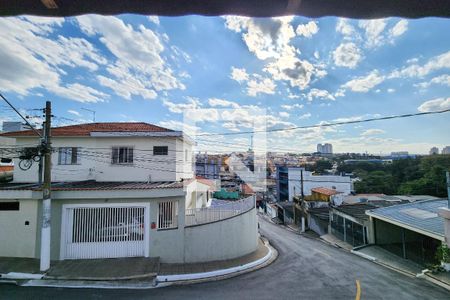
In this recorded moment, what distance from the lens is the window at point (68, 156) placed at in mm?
14117

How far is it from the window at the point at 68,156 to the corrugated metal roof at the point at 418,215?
1897 centimetres

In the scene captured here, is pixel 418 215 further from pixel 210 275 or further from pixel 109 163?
pixel 109 163

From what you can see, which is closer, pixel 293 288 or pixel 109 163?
pixel 293 288

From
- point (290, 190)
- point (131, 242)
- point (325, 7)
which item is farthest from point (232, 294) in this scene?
point (290, 190)

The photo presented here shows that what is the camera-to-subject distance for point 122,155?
14.2 meters

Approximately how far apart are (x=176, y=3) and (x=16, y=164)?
58.6 feet

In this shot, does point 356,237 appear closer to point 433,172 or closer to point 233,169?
point 233,169

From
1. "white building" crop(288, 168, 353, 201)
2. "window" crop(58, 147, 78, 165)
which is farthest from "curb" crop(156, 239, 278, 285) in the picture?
"white building" crop(288, 168, 353, 201)

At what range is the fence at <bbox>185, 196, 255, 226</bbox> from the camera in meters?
11.3

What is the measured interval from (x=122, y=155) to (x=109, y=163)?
0.85 meters

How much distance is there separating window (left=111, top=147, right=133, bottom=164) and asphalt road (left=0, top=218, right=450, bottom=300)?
24.2 feet

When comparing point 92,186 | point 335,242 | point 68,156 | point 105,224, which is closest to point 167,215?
point 105,224

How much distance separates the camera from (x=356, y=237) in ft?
58.4

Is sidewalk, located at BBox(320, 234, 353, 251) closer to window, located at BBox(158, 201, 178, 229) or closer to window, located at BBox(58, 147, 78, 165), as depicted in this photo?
window, located at BBox(158, 201, 178, 229)
